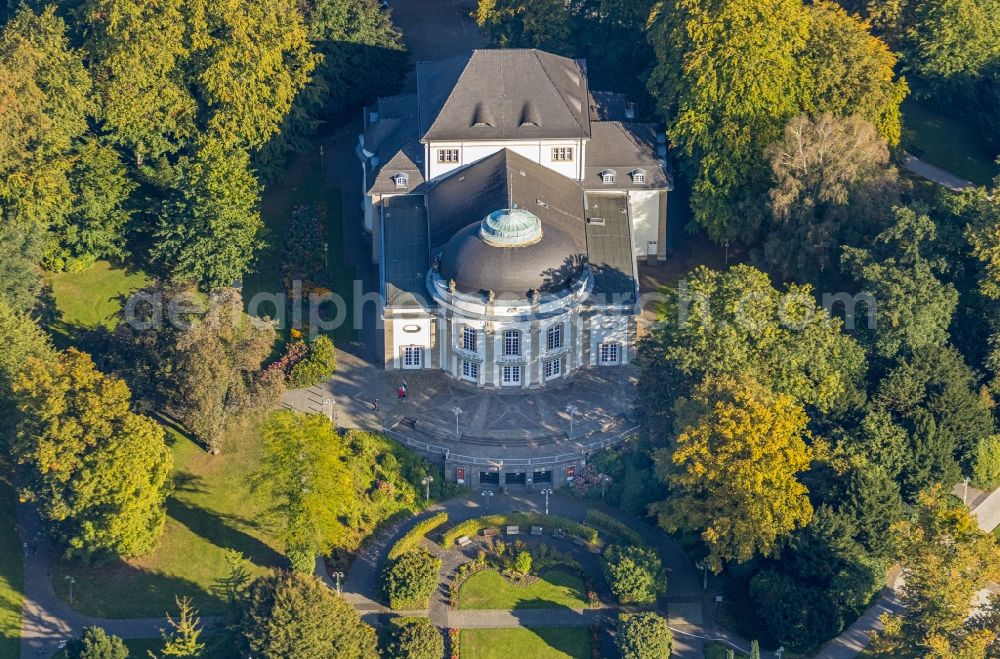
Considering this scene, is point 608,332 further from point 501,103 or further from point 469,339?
point 501,103

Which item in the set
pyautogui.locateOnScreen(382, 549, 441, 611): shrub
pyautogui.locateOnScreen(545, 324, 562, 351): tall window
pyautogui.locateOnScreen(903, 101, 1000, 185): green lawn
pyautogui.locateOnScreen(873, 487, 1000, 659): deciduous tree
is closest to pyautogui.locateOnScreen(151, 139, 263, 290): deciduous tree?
pyautogui.locateOnScreen(545, 324, 562, 351): tall window

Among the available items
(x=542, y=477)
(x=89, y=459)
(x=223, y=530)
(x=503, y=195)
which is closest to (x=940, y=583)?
(x=542, y=477)

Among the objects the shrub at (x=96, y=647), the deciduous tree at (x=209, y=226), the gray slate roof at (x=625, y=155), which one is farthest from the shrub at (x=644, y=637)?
the deciduous tree at (x=209, y=226)

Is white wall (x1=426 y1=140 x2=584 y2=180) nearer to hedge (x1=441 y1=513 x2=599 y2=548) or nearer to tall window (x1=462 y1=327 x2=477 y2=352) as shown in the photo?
tall window (x1=462 y1=327 x2=477 y2=352)

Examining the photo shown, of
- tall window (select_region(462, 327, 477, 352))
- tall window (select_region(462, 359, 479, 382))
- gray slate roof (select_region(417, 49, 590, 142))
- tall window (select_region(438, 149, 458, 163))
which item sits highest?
gray slate roof (select_region(417, 49, 590, 142))

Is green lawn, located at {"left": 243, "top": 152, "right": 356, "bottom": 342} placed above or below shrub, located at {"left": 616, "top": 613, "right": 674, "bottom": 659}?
above
